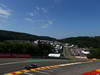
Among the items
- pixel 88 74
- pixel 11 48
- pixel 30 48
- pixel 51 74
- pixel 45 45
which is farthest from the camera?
pixel 45 45

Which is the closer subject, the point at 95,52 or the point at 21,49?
the point at 21,49

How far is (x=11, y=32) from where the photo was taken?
8556 centimetres

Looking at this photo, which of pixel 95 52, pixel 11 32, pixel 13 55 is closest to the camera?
pixel 13 55

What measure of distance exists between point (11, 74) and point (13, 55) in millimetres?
22254

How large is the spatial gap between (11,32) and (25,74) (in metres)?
74.0

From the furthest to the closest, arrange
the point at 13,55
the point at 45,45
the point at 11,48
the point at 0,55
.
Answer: the point at 45,45
the point at 11,48
the point at 13,55
the point at 0,55

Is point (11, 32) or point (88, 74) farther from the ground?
point (11, 32)

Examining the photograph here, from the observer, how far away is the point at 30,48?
52.7 meters

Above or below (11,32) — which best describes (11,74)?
below

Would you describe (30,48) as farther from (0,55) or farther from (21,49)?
(0,55)

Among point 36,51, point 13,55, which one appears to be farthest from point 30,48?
point 13,55

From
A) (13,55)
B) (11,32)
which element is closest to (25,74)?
Answer: (13,55)

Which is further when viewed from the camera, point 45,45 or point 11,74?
point 45,45

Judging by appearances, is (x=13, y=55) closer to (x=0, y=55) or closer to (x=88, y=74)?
(x=0, y=55)
